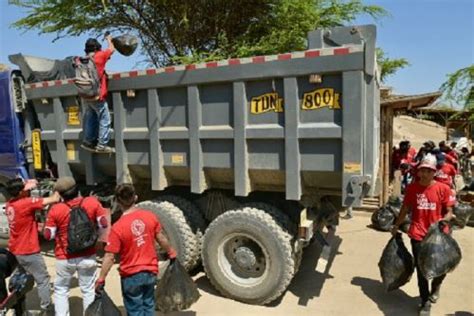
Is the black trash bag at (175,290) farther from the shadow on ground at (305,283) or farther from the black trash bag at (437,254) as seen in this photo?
the black trash bag at (437,254)

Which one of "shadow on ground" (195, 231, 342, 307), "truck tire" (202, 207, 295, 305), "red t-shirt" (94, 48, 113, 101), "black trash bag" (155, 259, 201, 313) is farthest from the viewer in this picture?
"red t-shirt" (94, 48, 113, 101)

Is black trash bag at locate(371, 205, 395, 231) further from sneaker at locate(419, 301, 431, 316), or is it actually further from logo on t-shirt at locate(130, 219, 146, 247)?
logo on t-shirt at locate(130, 219, 146, 247)

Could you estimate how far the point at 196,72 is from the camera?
14.6ft

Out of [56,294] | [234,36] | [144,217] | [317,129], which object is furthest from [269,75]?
[234,36]

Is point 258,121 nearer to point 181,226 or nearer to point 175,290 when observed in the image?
point 181,226

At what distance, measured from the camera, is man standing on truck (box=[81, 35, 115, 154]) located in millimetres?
4934

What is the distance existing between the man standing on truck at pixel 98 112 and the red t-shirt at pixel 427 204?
3.57 m

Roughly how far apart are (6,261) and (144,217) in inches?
59.3

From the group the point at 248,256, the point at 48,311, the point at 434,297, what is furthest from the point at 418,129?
the point at 48,311

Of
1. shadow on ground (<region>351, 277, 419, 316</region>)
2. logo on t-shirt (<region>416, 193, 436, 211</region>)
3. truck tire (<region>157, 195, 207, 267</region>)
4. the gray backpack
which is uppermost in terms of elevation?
the gray backpack

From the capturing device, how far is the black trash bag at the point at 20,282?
145 inches

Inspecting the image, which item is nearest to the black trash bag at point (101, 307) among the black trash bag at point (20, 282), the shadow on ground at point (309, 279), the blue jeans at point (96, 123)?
the black trash bag at point (20, 282)

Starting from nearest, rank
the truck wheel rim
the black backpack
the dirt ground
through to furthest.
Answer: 1. the black backpack
2. the truck wheel rim
3. the dirt ground

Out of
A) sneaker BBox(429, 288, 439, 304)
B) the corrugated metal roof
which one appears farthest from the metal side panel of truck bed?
the corrugated metal roof
